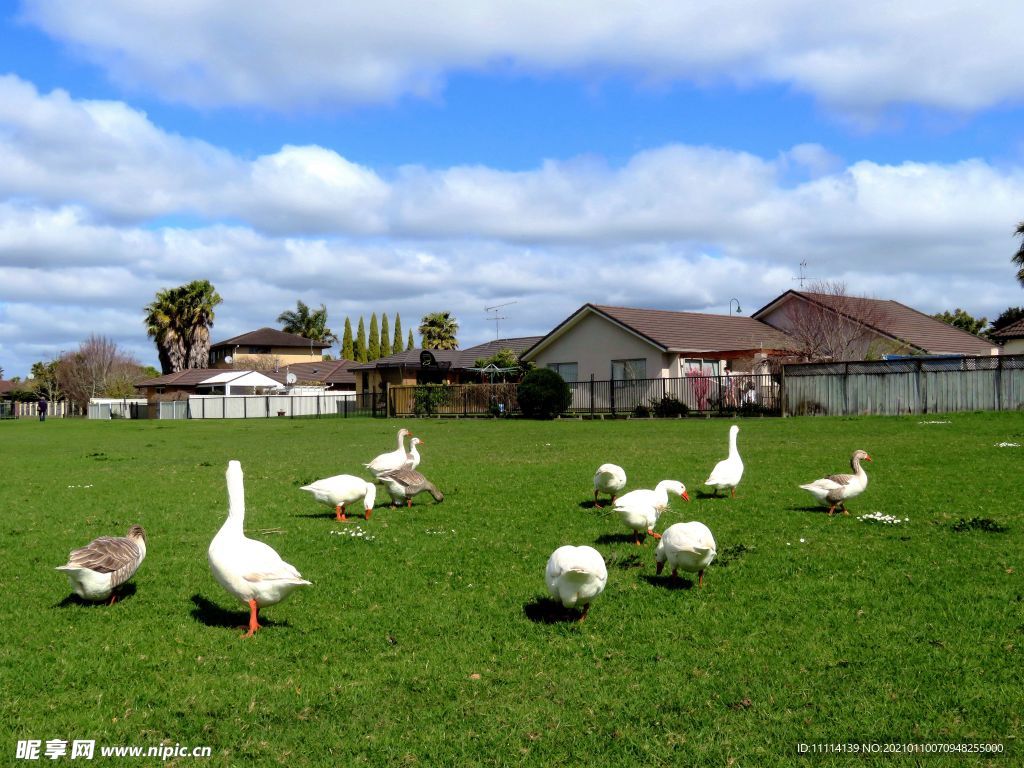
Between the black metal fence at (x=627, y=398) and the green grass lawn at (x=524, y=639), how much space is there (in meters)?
26.0

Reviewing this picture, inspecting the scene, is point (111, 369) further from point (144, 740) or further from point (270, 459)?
point (144, 740)

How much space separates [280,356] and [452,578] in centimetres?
11197

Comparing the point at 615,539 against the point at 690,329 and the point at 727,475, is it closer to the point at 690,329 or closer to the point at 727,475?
the point at 727,475

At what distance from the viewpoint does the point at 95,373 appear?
A: 330ft

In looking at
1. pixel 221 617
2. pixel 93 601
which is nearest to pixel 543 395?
pixel 93 601

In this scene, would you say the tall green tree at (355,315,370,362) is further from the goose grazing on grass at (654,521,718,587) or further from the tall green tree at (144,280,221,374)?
the goose grazing on grass at (654,521,718,587)

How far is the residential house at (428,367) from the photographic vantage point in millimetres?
68375

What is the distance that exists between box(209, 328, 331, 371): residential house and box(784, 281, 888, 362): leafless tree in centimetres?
7358

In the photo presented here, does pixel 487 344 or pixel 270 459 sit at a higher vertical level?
pixel 487 344

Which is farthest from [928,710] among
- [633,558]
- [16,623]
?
[16,623]

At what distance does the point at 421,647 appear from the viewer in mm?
6777

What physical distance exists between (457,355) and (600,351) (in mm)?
25289

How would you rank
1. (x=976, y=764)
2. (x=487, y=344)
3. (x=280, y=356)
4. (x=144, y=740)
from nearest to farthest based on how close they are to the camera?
(x=976, y=764)
(x=144, y=740)
(x=487, y=344)
(x=280, y=356)

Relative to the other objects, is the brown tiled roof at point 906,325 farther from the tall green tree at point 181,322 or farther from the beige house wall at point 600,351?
the tall green tree at point 181,322
